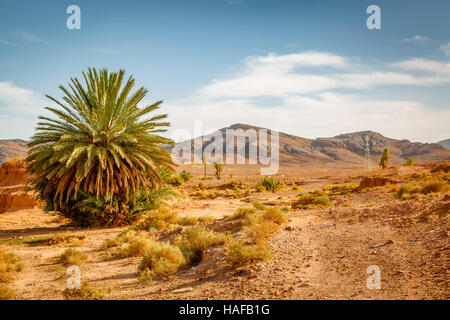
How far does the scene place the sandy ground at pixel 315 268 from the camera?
465cm

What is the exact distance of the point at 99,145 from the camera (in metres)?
11.5

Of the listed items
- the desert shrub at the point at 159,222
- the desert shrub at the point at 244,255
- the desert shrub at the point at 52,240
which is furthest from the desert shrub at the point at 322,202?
the desert shrub at the point at 52,240

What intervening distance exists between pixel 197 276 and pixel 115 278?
1.97 meters

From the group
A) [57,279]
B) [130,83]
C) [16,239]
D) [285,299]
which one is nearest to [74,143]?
[130,83]

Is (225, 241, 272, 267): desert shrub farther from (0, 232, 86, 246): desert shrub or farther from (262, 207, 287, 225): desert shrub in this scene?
(0, 232, 86, 246): desert shrub

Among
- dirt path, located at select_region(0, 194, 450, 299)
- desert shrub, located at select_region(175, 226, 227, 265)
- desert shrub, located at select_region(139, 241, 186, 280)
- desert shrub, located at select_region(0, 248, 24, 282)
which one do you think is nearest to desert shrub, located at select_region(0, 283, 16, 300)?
dirt path, located at select_region(0, 194, 450, 299)

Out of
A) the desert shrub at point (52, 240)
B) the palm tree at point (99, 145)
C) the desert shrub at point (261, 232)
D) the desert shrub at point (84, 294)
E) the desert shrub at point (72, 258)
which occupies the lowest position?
the desert shrub at point (52, 240)

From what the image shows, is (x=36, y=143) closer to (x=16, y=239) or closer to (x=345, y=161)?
(x=16, y=239)

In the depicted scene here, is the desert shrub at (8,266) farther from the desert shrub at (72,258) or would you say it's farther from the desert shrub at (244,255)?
the desert shrub at (244,255)

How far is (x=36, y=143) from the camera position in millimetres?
11742

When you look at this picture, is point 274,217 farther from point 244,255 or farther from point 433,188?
point 433,188

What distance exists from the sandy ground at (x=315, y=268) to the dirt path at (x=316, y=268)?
0.01 m

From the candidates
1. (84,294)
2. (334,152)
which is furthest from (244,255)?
(334,152)

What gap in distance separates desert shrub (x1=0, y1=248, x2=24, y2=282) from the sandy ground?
0.18 meters
